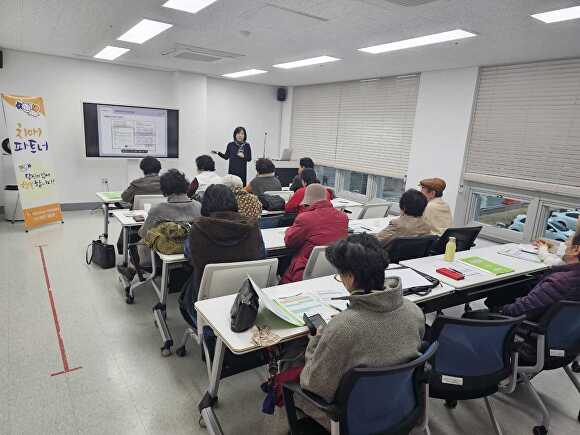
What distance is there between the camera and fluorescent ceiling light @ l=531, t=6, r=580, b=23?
8.88 ft

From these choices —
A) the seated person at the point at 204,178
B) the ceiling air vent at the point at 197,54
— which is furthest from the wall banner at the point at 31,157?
the seated person at the point at 204,178

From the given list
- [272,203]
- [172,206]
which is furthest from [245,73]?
[172,206]

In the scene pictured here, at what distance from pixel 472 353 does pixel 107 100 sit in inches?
286

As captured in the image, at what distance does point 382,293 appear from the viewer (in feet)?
4.37

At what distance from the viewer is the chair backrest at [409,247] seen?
9.70 feet

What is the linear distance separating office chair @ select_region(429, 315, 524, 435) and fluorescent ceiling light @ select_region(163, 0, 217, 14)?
3.04 metres

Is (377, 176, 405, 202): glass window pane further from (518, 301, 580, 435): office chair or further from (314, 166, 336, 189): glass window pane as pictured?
(518, 301, 580, 435): office chair

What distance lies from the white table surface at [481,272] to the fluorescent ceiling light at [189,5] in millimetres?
2694

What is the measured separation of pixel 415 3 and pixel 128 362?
3.37 metres

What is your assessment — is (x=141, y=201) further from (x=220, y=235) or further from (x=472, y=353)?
(x=472, y=353)

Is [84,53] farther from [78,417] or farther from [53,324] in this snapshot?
[78,417]

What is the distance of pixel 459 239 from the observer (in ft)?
11.2

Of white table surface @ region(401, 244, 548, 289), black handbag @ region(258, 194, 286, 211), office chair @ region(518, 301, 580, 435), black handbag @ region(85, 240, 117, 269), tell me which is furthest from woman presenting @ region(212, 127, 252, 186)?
office chair @ region(518, 301, 580, 435)

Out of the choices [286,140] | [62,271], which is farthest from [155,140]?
[62,271]
